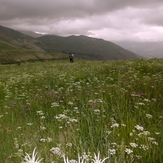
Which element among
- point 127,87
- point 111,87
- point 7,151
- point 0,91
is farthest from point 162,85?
point 0,91

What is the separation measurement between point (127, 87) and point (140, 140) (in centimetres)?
476

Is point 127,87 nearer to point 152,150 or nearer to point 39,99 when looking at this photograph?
point 39,99

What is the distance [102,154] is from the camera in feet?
10.9

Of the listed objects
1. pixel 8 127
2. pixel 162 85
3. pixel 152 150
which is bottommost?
pixel 8 127

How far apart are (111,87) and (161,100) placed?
2.39 meters

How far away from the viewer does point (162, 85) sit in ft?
26.1

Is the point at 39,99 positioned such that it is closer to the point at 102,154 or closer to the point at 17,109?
the point at 17,109

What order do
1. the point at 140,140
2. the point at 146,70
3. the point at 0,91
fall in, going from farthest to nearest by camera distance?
the point at 146,70, the point at 0,91, the point at 140,140

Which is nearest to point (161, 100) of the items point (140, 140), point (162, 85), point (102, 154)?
point (162, 85)

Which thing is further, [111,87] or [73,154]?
[111,87]

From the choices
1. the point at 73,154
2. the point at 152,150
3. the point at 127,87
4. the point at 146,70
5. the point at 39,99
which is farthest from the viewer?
the point at 146,70

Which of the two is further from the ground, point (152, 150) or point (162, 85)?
point (162, 85)

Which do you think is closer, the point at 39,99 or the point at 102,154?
the point at 102,154

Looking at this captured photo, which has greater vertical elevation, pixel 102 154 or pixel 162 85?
pixel 162 85
